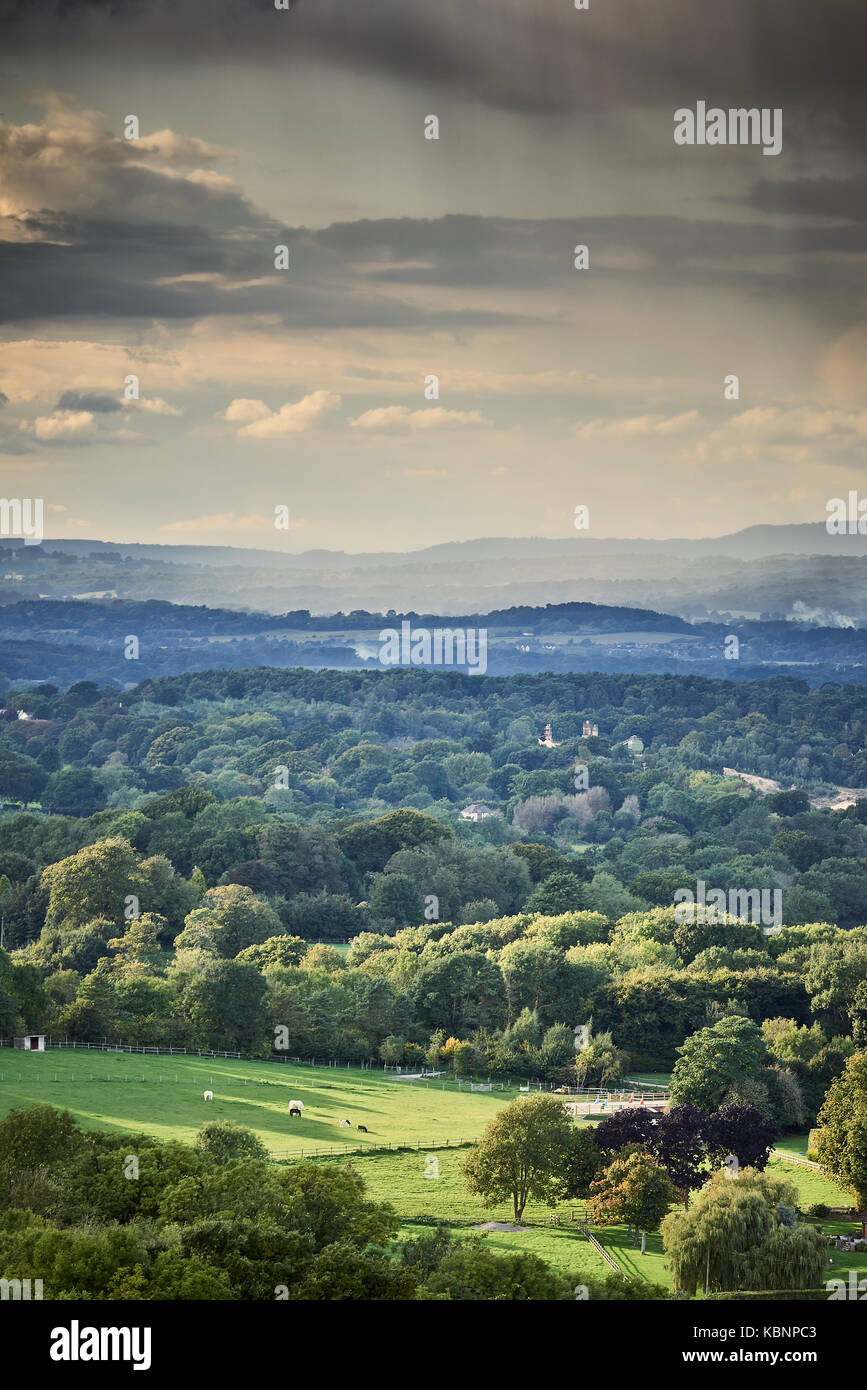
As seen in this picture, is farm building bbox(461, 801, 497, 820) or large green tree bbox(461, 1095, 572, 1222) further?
farm building bbox(461, 801, 497, 820)

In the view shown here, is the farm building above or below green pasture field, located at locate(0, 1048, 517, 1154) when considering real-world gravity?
above

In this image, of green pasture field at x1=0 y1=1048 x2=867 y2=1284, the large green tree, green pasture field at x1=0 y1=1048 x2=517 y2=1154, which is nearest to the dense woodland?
green pasture field at x1=0 y1=1048 x2=517 y2=1154

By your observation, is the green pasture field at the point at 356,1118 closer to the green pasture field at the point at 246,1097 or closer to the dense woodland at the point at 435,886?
the green pasture field at the point at 246,1097

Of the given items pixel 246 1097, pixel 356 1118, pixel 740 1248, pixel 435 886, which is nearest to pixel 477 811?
pixel 435 886

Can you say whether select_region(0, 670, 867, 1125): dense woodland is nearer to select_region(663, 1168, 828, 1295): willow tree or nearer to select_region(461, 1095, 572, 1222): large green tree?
select_region(461, 1095, 572, 1222): large green tree

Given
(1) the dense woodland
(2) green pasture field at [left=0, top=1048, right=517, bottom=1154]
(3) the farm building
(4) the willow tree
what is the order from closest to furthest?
(4) the willow tree
(2) green pasture field at [left=0, top=1048, right=517, bottom=1154]
(1) the dense woodland
(3) the farm building

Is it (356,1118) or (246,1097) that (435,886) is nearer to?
(246,1097)

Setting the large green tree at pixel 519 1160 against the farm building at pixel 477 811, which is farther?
the farm building at pixel 477 811

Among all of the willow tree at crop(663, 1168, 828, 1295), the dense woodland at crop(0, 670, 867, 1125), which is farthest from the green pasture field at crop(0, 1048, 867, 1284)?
the dense woodland at crop(0, 670, 867, 1125)

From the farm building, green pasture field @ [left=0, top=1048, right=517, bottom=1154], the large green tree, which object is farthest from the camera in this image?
the farm building

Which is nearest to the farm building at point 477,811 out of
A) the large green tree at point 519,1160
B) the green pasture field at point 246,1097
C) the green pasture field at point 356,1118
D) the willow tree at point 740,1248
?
the green pasture field at point 356,1118
